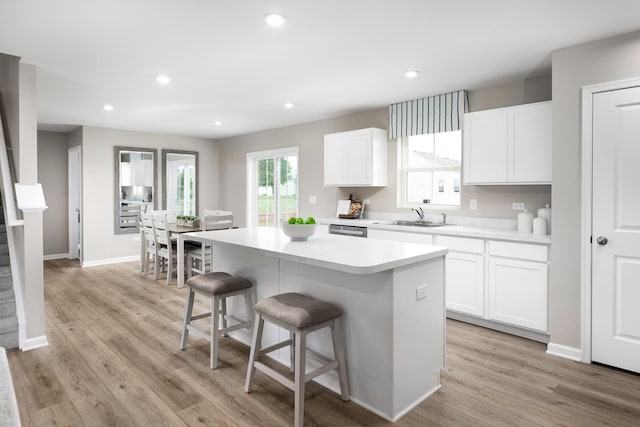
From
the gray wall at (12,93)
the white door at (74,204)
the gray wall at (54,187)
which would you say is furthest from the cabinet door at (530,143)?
the gray wall at (54,187)

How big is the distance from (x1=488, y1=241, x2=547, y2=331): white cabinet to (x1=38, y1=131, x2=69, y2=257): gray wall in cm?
752

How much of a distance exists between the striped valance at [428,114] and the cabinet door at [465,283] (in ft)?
4.91

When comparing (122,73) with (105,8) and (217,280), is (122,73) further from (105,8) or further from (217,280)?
(217,280)

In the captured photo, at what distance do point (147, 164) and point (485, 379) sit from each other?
→ 6.65m

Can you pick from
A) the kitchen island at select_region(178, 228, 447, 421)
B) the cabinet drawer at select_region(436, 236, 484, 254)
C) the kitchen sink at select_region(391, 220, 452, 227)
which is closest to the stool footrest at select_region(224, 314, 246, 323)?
the kitchen island at select_region(178, 228, 447, 421)

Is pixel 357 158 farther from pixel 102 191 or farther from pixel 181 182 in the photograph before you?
pixel 102 191

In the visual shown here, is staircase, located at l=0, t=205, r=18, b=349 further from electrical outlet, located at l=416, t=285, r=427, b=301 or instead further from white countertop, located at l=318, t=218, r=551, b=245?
white countertop, located at l=318, t=218, r=551, b=245

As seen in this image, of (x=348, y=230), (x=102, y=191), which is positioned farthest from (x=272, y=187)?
(x=102, y=191)

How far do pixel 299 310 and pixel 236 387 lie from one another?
2.69 feet

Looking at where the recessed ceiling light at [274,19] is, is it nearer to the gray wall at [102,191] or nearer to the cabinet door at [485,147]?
the cabinet door at [485,147]

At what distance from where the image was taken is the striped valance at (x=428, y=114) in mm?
4301

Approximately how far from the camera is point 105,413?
7.50 feet

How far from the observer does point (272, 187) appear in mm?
7188

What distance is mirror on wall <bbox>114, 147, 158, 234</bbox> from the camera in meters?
6.98
